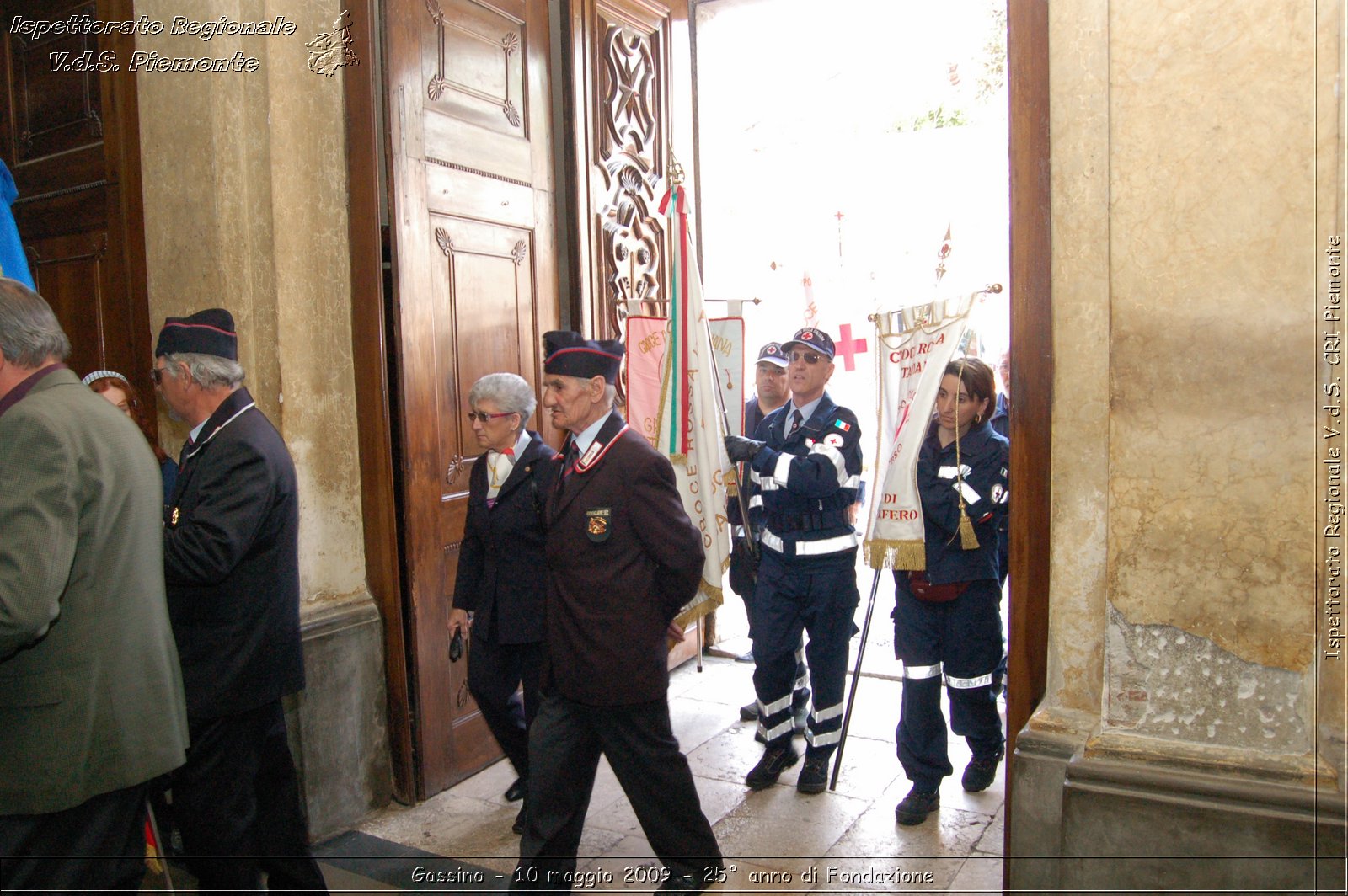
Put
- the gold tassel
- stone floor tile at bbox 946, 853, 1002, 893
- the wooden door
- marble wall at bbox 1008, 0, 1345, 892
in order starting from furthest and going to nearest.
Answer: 1. the wooden door
2. the gold tassel
3. stone floor tile at bbox 946, 853, 1002, 893
4. marble wall at bbox 1008, 0, 1345, 892

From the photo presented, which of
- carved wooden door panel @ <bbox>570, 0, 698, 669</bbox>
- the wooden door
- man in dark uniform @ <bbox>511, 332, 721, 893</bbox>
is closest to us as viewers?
man in dark uniform @ <bbox>511, 332, 721, 893</bbox>

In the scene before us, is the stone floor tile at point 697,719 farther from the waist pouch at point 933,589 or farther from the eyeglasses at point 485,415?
the eyeglasses at point 485,415

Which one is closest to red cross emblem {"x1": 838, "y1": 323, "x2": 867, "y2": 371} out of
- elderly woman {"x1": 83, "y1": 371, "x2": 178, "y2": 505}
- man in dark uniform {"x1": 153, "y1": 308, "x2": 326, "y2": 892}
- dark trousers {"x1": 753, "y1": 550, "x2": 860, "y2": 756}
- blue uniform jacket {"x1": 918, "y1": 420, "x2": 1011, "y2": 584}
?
blue uniform jacket {"x1": 918, "y1": 420, "x2": 1011, "y2": 584}

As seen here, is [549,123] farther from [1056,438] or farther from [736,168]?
[736,168]

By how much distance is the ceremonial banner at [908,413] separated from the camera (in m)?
3.62

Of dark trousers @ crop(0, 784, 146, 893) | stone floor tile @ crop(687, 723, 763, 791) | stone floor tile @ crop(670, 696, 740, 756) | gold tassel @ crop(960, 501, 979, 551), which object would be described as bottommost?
stone floor tile @ crop(687, 723, 763, 791)

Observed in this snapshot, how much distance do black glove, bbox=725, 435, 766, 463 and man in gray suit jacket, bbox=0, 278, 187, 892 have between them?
236cm

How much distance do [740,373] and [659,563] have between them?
83.5 inches

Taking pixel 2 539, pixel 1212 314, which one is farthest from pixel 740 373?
pixel 2 539

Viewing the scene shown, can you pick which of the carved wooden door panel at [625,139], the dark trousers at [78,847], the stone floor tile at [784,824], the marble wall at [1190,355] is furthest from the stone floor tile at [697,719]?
the dark trousers at [78,847]

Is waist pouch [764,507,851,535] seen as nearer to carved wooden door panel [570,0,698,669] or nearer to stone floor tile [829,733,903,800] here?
stone floor tile [829,733,903,800]

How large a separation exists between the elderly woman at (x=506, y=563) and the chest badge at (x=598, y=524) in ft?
1.55

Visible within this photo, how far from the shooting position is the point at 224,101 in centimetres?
339

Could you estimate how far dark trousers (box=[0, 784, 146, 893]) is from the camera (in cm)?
188
